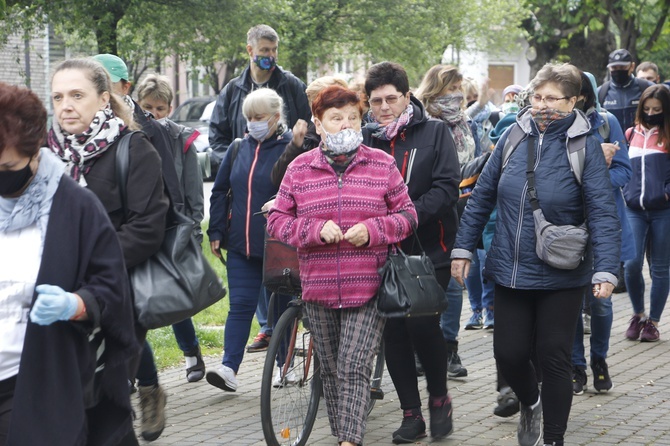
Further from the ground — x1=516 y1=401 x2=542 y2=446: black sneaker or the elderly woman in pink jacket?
the elderly woman in pink jacket

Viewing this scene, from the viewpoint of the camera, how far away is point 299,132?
6926 mm

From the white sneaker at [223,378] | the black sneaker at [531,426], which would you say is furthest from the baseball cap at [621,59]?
the black sneaker at [531,426]

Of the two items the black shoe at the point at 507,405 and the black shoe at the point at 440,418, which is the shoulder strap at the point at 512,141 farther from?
the black shoe at the point at 507,405

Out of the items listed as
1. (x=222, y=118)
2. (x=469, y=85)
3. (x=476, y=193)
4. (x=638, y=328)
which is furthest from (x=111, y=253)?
(x=469, y=85)

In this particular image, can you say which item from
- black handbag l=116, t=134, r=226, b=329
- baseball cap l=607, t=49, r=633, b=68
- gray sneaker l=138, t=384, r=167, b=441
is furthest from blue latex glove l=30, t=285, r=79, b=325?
baseball cap l=607, t=49, r=633, b=68

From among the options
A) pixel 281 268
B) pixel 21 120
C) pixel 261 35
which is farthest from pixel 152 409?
pixel 261 35

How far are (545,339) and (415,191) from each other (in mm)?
1153

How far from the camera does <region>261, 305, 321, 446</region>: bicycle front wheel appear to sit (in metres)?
6.05

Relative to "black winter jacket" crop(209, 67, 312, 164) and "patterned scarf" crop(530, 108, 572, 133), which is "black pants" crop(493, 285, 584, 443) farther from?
"black winter jacket" crop(209, 67, 312, 164)

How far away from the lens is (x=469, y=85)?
1206cm

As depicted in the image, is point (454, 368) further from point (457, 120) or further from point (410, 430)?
point (410, 430)

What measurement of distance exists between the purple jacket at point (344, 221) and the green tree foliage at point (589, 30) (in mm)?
18160

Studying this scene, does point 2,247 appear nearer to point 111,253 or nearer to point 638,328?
point 111,253

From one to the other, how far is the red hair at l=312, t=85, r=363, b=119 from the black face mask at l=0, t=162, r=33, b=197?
7.59ft
